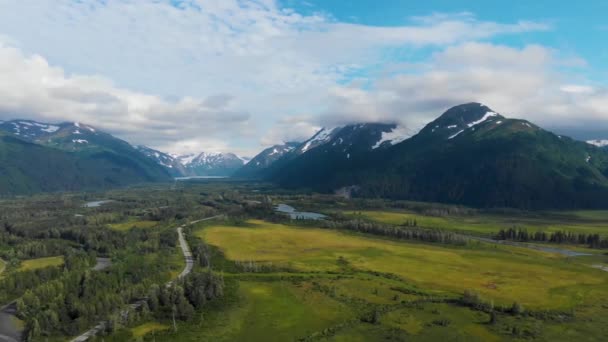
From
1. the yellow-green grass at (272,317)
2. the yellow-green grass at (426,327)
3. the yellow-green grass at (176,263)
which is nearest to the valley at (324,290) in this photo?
the yellow-green grass at (272,317)

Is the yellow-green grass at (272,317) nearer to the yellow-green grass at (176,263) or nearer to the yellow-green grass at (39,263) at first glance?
the yellow-green grass at (176,263)

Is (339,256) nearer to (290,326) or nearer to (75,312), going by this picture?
(290,326)

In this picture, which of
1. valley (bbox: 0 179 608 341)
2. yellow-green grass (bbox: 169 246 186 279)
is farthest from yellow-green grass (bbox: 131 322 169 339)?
yellow-green grass (bbox: 169 246 186 279)

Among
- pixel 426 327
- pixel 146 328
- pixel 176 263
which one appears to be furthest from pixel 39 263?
pixel 426 327

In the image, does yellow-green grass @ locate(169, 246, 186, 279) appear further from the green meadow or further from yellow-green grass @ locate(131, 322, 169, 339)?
yellow-green grass @ locate(131, 322, 169, 339)

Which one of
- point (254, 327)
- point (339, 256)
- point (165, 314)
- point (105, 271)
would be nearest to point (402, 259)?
point (339, 256)

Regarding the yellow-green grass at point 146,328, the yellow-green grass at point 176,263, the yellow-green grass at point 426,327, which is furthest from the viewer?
the yellow-green grass at point 176,263

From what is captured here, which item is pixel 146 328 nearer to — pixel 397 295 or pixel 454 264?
pixel 397 295
